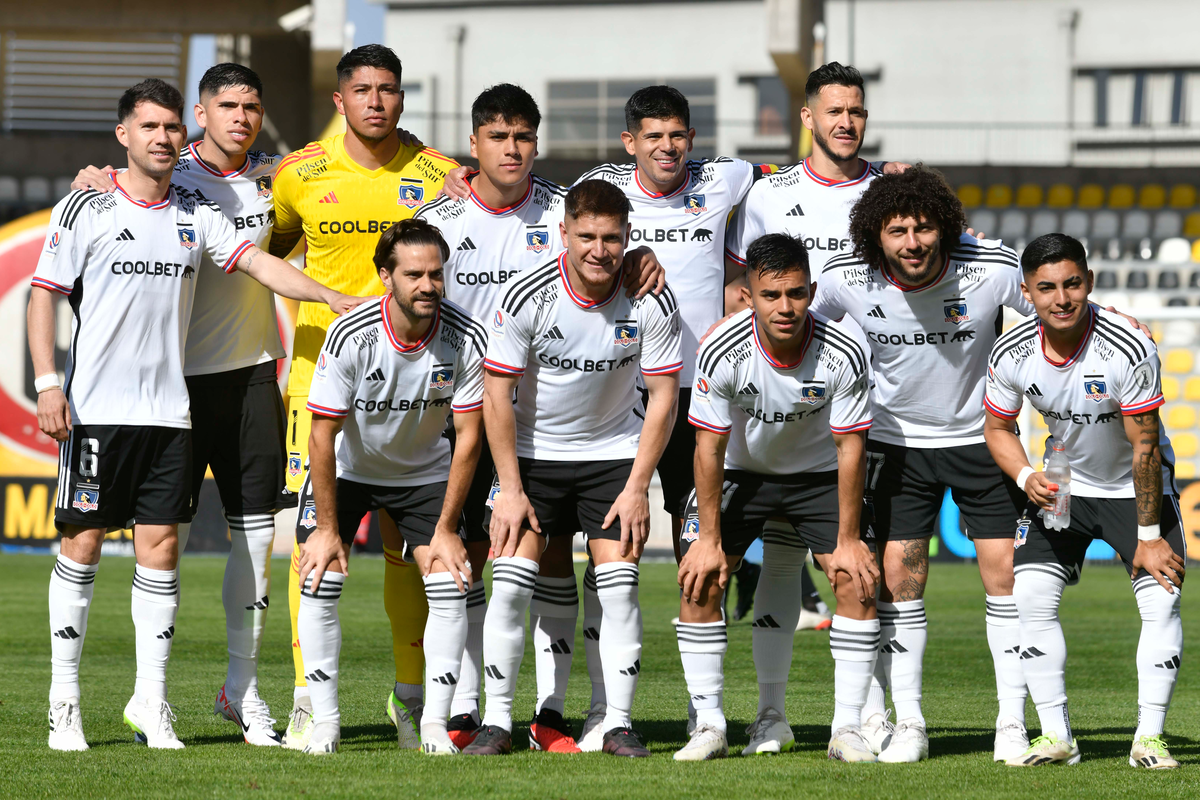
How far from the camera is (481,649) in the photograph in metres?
5.64

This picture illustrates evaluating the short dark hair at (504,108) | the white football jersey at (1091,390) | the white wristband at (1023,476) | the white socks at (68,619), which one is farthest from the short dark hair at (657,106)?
the white socks at (68,619)

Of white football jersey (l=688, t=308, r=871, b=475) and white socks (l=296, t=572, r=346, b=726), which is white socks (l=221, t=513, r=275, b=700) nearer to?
white socks (l=296, t=572, r=346, b=726)

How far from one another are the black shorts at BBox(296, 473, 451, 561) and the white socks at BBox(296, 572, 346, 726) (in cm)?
22

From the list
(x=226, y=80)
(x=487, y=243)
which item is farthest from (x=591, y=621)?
(x=226, y=80)

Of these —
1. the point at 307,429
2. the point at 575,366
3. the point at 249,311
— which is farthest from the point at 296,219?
the point at 575,366

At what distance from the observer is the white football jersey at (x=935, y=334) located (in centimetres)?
531

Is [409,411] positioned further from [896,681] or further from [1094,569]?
[1094,569]

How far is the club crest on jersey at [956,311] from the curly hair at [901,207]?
0.25 m

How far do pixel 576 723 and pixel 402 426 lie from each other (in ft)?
5.19

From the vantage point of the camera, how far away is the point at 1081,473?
525cm

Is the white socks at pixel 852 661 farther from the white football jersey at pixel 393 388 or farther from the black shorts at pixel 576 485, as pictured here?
the white football jersey at pixel 393 388

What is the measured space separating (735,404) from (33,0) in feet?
65.5

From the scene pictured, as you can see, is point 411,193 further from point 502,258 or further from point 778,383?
point 778,383

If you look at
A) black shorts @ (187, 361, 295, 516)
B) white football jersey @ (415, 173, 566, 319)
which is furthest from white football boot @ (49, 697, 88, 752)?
white football jersey @ (415, 173, 566, 319)
